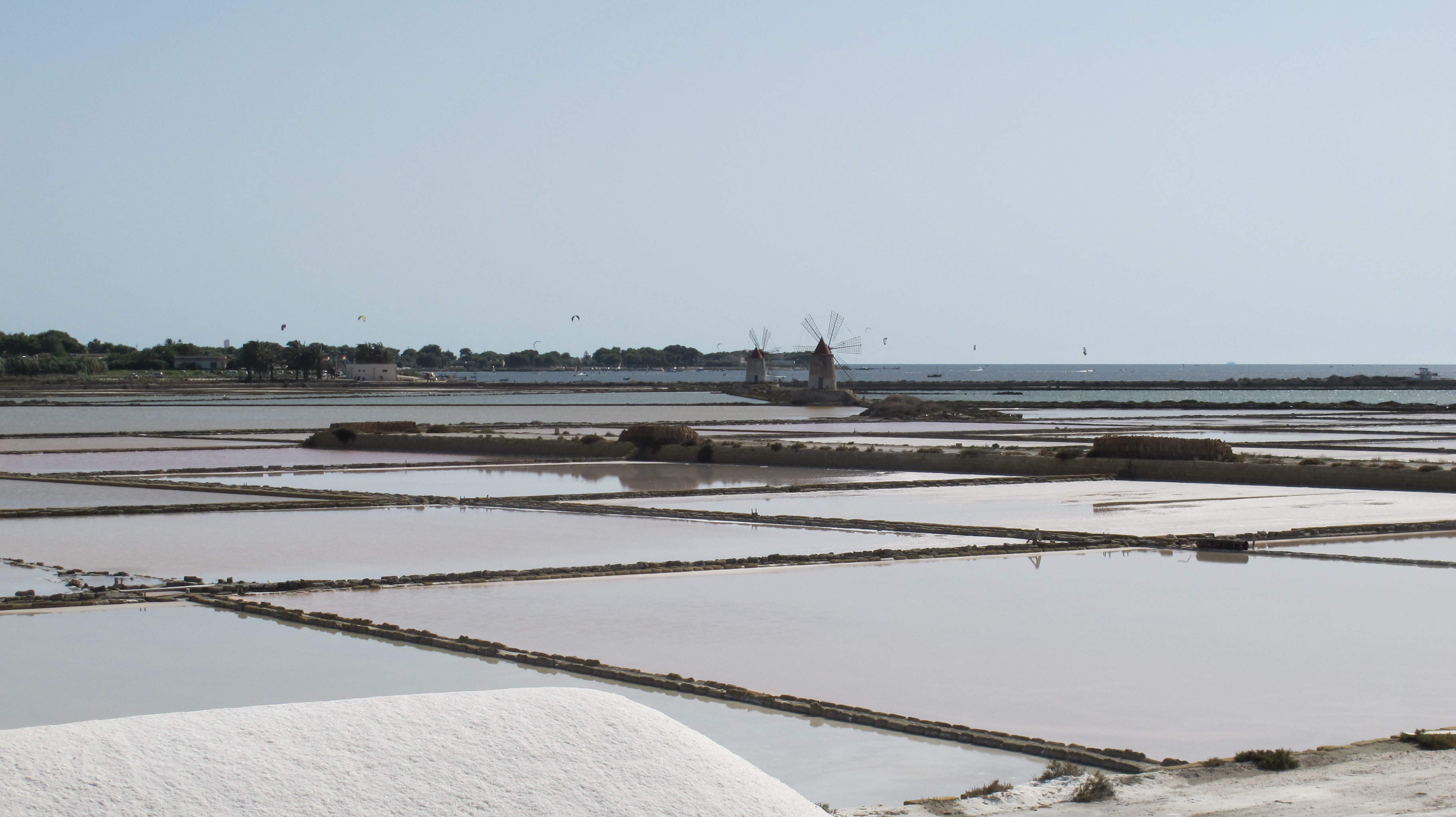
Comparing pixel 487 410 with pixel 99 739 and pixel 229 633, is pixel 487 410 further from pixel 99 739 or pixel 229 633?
pixel 99 739

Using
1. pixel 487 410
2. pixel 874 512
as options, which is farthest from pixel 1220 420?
pixel 874 512

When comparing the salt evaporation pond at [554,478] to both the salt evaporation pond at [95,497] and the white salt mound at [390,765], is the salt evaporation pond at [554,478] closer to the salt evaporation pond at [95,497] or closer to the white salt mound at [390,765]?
the salt evaporation pond at [95,497]

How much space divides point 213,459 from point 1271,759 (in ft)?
66.5

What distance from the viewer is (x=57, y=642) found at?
271 inches

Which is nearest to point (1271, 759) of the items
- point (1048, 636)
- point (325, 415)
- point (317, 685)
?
point (1048, 636)

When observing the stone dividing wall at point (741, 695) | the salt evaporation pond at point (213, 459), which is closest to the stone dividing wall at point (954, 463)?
the salt evaporation pond at point (213, 459)

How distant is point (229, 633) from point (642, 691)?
8.29ft

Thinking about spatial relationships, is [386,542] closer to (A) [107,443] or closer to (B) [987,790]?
(B) [987,790]

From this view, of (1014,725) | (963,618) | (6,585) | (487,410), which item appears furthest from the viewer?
(487,410)

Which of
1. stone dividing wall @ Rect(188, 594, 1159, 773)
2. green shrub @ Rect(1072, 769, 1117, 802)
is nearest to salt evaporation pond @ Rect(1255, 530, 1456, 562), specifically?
stone dividing wall @ Rect(188, 594, 1159, 773)

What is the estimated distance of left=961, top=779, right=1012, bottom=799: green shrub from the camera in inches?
167

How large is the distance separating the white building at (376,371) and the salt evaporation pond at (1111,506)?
80.1m

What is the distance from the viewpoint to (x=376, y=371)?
9350 cm

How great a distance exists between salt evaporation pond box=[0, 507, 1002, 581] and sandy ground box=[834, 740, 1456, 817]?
19.5 feet
